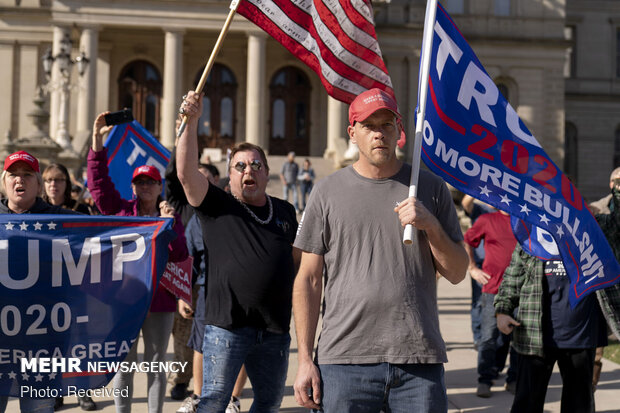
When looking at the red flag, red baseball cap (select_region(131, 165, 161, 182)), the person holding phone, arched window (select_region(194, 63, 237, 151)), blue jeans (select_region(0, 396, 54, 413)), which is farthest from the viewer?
arched window (select_region(194, 63, 237, 151))

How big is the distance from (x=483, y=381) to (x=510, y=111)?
3.83 m

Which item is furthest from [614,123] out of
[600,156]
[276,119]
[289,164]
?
[289,164]

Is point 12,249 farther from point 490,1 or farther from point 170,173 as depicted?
point 490,1

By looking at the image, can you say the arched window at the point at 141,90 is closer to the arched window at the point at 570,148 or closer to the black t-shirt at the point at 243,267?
the arched window at the point at 570,148

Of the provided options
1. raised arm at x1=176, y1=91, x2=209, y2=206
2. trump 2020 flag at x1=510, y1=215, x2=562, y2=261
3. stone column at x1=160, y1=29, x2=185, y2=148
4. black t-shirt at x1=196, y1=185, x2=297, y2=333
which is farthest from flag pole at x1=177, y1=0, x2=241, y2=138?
stone column at x1=160, y1=29, x2=185, y2=148

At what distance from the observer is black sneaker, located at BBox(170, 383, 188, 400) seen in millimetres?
7295

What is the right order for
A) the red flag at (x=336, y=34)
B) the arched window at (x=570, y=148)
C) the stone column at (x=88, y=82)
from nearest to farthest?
the red flag at (x=336, y=34) → the stone column at (x=88, y=82) → the arched window at (x=570, y=148)

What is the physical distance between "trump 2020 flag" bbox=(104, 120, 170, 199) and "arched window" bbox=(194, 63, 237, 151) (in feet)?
Answer: 95.8

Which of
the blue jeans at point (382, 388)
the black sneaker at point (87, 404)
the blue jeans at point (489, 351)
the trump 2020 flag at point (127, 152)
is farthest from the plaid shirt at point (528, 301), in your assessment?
the trump 2020 flag at point (127, 152)

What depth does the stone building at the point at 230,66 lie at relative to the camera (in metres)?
33.8

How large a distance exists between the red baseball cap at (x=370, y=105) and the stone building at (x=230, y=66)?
95.1 ft

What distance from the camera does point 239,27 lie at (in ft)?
112

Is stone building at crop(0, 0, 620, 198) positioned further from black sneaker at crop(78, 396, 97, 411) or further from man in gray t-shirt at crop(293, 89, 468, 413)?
man in gray t-shirt at crop(293, 89, 468, 413)

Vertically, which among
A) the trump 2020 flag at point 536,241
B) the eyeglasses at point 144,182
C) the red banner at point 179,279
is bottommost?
the red banner at point 179,279
